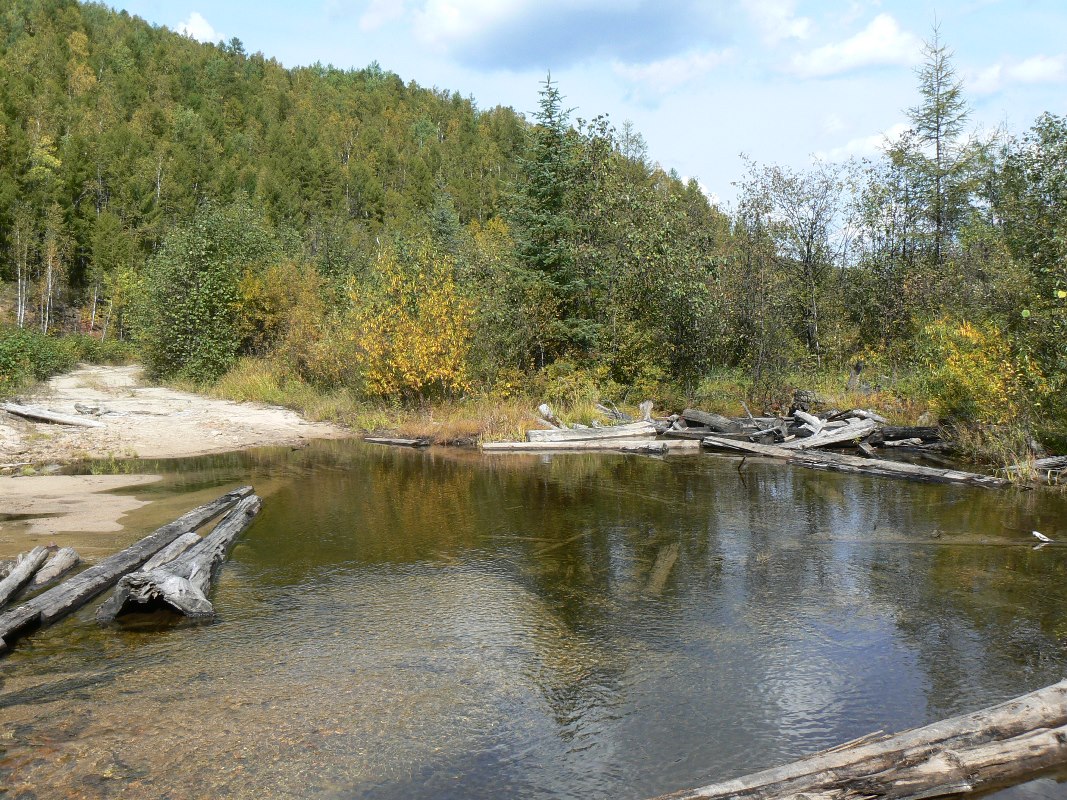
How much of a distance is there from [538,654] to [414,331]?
51.9ft

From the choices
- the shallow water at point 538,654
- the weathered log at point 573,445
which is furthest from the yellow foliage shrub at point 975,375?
the weathered log at point 573,445

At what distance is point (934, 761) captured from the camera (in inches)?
197

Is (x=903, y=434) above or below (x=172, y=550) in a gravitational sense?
above

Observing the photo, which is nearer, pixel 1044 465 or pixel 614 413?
pixel 1044 465

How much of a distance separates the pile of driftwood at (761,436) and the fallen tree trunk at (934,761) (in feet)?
40.0

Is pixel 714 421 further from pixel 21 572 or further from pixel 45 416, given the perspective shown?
pixel 45 416

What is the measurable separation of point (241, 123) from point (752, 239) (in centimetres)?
8858

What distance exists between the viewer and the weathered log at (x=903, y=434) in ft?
64.2

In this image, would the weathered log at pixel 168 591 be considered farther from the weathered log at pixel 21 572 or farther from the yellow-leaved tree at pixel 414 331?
the yellow-leaved tree at pixel 414 331

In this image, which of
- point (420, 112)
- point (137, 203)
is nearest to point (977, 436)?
point (137, 203)

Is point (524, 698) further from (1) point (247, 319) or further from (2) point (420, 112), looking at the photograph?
(2) point (420, 112)

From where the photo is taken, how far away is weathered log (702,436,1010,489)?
49.7ft

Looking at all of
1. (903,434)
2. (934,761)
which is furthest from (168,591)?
(903,434)

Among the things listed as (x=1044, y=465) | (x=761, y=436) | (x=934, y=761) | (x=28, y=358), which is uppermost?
(x=28, y=358)
